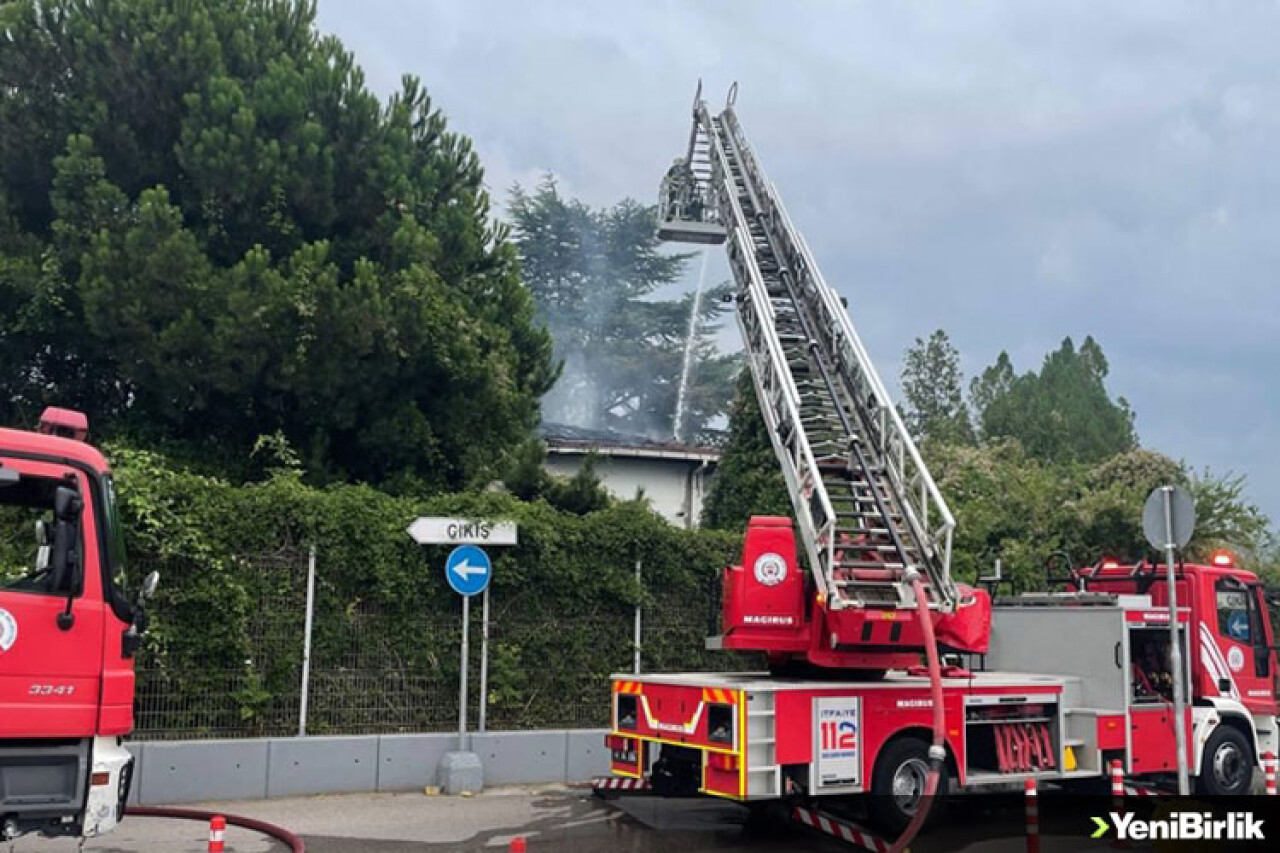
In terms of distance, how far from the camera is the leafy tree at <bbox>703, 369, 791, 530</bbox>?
2083cm

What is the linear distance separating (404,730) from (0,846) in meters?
4.35

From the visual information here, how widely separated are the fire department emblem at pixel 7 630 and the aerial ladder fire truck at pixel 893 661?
5150 mm

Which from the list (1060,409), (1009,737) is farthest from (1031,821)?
(1060,409)

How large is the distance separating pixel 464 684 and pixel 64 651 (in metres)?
5.73

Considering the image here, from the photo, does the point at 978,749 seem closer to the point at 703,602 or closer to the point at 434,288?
the point at 703,602

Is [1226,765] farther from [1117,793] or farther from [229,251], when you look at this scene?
[229,251]

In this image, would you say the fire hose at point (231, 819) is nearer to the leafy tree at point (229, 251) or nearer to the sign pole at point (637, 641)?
the sign pole at point (637, 641)

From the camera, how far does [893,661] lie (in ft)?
34.2

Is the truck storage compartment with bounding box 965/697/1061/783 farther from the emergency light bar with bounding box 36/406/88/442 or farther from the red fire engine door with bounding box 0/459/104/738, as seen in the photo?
the emergency light bar with bounding box 36/406/88/442

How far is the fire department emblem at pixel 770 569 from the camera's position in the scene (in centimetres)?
1031

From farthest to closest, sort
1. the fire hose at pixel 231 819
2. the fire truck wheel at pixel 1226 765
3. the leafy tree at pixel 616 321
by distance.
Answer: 1. the leafy tree at pixel 616 321
2. the fire truck wheel at pixel 1226 765
3. the fire hose at pixel 231 819

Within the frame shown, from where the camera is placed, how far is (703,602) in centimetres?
1448

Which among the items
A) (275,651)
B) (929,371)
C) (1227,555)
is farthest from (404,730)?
(929,371)

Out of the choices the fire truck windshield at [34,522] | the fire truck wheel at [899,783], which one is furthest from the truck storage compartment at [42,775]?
the fire truck wheel at [899,783]
